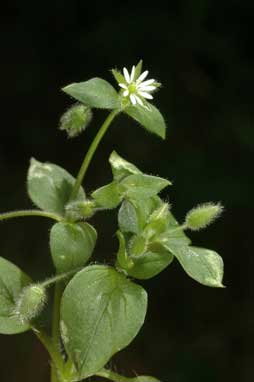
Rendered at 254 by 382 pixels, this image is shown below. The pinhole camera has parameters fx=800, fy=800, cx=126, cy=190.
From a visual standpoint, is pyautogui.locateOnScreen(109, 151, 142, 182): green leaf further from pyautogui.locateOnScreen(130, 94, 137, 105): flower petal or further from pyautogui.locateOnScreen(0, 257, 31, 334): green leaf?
pyautogui.locateOnScreen(0, 257, 31, 334): green leaf

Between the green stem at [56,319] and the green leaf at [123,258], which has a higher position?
the green leaf at [123,258]

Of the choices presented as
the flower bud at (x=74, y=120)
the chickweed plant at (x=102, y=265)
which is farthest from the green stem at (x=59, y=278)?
the flower bud at (x=74, y=120)

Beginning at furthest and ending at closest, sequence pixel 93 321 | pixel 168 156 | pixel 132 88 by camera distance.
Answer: pixel 168 156
pixel 132 88
pixel 93 321

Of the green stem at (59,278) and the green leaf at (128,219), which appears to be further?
the green leaf at (128,219)

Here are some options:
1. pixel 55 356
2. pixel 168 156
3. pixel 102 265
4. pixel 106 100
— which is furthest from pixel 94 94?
pixel 168 156

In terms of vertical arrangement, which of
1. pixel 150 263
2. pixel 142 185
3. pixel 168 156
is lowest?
pixel 168 156

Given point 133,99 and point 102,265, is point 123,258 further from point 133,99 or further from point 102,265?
point 133,99

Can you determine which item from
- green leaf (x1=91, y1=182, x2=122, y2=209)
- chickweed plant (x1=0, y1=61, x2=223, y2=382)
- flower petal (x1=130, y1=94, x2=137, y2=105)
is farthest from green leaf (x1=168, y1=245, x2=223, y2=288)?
flower petal (x1=130, y1=94, x2=137, y2=105)

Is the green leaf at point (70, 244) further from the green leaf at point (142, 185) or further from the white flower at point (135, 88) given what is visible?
the white flower at point (135, 88)

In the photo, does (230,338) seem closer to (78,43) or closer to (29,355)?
(29,355)
